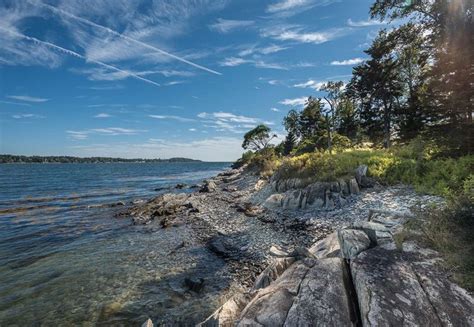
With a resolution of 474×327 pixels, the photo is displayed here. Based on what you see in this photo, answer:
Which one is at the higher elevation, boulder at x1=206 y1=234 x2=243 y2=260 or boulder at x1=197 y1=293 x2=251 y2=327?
boulder at x1=197 y1=293 x2=251 y2=327

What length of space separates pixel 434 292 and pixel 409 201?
8146 millimetres

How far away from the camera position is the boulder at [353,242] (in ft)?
20.5

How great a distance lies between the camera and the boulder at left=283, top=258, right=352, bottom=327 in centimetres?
447

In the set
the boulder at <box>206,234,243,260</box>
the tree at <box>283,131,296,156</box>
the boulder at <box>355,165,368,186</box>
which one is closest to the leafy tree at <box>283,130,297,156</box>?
the tree at <box>283,131,296,156</box>

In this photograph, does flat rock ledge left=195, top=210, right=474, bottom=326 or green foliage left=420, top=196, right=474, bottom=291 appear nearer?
flat rock ledge left=195, top=210, right=474, bottom=326

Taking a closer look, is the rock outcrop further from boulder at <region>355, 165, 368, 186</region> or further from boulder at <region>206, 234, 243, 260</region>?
boulder at <region>206, 234, 243, 260</region>

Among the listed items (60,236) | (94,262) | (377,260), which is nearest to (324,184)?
(377,260)

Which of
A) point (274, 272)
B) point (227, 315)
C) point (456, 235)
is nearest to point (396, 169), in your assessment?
point (456, 235)

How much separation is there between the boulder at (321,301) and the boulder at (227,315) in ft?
5.01

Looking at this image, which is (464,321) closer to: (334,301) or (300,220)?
(334,301)

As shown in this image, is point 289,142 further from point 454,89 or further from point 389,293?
point 389,293

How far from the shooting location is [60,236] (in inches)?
691

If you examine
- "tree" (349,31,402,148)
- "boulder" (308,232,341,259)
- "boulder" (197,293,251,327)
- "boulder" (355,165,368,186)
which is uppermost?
"tree" (349,31,402,148)

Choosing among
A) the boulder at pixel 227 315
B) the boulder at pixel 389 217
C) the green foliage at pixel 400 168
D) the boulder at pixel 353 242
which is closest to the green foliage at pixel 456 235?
the boulder at pixel 389 217
